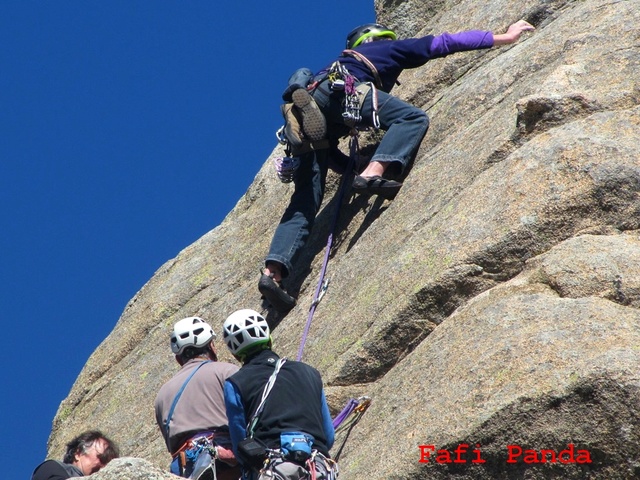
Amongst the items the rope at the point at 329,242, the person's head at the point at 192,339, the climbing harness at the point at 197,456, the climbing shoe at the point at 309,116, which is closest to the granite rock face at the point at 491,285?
the rope at the point at 329,242

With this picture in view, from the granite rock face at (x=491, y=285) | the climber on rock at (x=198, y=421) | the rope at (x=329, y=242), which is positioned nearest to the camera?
the granite rock face at (x=491, y=285)

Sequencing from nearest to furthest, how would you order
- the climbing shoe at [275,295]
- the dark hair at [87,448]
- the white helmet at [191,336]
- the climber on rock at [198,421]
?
the climber on rock at [198,421] < the dark hair at [87,448] < the white helmet at [191,336] < the climbing shoe at [275,295]

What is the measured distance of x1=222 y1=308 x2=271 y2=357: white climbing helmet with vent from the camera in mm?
10305

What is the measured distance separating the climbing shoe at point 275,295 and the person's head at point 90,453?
3313mm

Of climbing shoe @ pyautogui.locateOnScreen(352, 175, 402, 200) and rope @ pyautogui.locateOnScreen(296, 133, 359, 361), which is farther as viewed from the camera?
climbing shoe @ pyautogui.locateOnScreen(352, 175, 402, 200)

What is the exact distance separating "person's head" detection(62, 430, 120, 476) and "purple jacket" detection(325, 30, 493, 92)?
5932 mm

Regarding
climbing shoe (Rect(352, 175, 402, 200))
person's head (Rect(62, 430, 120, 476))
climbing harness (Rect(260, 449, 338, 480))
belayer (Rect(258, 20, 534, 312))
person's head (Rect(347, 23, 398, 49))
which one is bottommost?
climbing harness (Rect(260, 449, 338, 480))

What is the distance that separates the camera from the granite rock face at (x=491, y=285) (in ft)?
30.6

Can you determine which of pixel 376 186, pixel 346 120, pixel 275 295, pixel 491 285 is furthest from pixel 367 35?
pixel 491 285

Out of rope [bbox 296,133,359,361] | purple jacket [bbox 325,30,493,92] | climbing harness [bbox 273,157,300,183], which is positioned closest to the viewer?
rope [bbox 296,133,359,361]

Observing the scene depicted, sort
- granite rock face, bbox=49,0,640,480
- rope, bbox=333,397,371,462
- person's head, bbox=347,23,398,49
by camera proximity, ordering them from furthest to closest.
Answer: person's head, bbox=347,23,398,49, rope, bbox=333,397,371,462, granite rock face, bbox=49,0,640,480

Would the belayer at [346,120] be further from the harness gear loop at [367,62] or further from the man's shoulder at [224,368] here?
the man's shoulder at [224,368]

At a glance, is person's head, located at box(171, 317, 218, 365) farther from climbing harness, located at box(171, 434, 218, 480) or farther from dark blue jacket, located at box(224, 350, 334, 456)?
dark blue jacket, located at box(224, 350, 334, 456)

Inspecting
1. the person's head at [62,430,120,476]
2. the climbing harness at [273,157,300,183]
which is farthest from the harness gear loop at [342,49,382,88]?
the person's head at [62,430,120,476]
